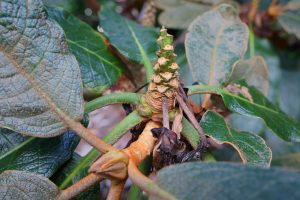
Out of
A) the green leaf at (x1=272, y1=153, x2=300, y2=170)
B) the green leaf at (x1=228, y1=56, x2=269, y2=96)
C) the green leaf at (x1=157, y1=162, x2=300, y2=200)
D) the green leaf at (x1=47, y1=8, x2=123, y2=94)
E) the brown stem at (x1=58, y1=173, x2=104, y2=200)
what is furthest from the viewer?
the green leaf at (x1=272, y1=153, x2=300, y2=170)

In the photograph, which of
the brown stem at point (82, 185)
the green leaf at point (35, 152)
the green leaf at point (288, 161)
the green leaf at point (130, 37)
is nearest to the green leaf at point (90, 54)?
the green leaf at point (130, 37)

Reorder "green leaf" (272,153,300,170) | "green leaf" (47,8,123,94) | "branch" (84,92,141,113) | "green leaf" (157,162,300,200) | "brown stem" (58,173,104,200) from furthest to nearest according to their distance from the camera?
"green leaf" (272,153,300,170) < "green leaf" (47,8,123,94) < "branch" (84,92,141,113) < "brown stem" (58,173,104,200) < "green leaf" (157,162,300,200)

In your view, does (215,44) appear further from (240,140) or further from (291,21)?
(291,21)

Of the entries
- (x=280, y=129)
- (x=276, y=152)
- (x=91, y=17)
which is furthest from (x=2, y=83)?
(x=276, y=152)

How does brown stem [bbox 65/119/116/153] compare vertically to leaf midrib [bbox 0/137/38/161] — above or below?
above

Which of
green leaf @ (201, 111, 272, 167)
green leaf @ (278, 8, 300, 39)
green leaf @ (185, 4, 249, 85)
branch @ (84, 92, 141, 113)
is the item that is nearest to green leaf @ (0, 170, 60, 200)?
branch @ (84, 92, 141, 113)

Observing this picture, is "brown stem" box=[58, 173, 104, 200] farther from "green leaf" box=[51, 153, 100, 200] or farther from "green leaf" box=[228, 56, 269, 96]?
"green leaf" box=[228, 56, 269, 96]

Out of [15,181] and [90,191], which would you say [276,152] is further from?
[15,181]
